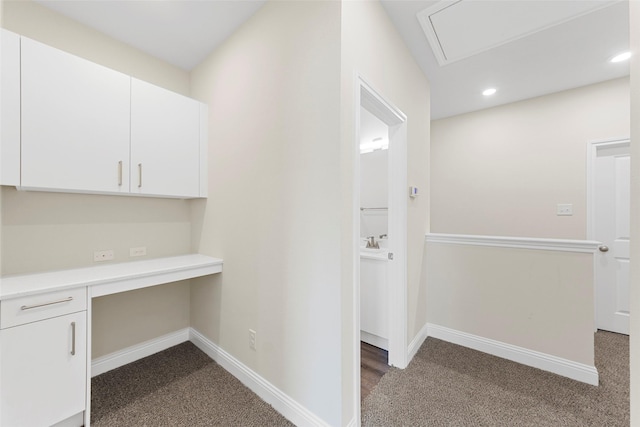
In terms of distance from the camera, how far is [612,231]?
2.64 metres

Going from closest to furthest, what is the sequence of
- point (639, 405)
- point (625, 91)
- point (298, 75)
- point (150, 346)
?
point (639, 405) → point (298, 75) → point (150, 346) → point (625, 91)

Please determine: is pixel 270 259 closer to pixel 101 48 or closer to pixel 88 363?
pixel 88 363

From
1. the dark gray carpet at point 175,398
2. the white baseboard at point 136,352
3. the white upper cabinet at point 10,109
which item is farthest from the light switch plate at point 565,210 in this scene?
the white upper cabinet at point 10,109

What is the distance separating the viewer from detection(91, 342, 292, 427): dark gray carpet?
4.95 feet

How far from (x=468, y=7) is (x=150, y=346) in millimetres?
3567

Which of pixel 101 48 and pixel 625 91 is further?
pixel 625 91

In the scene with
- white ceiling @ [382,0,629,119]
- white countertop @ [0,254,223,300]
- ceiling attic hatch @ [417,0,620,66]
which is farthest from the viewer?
white ceiling @ [382,0,629,119]

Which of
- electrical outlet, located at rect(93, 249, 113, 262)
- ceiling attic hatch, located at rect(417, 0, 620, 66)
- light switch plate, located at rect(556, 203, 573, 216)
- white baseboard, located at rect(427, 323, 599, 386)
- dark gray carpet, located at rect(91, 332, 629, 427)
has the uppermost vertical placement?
ceiling attic hatch, located at rect(417, 0, 620, 66)

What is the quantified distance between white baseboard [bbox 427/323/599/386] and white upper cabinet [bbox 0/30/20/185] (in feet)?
11.1

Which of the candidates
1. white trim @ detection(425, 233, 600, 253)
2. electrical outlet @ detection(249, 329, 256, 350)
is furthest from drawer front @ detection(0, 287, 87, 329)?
white trim @ detection(425, 233, 600, 253)

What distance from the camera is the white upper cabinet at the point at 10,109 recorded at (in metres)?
1.39

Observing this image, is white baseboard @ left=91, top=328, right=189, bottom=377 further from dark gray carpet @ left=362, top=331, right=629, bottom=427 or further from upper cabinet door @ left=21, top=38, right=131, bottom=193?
dark gray carpet @ left=362, top=331, right=629, bottom=427

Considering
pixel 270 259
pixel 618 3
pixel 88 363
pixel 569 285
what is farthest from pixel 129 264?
pixel 618 3

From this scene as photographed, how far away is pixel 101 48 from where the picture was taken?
1942mm
